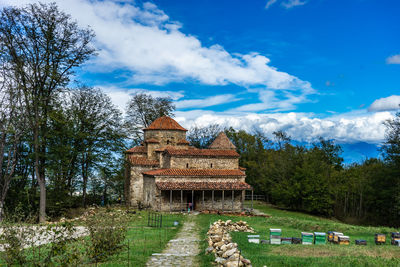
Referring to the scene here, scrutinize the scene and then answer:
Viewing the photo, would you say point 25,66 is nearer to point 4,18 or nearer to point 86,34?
point 4,18

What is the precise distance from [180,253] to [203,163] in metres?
19.8

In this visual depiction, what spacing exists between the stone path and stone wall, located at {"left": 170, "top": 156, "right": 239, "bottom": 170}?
1457 cm

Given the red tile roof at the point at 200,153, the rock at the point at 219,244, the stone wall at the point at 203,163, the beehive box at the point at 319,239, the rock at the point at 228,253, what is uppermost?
the red tile roof at the point at 200,153

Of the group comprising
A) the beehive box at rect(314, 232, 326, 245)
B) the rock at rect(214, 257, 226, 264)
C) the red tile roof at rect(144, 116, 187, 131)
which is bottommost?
the beehive box at rect(314, 232, 326, 245)

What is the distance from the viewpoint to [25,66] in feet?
76.5

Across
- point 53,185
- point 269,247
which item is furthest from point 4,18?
point 269,247

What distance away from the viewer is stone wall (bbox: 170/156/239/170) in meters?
30.8

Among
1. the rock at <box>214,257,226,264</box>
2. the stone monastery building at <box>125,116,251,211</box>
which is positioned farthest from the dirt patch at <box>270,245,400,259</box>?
the stone monastery building at <box>125,116,251,211</box>

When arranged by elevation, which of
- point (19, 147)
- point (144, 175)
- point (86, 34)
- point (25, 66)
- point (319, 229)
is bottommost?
point (319, 229)

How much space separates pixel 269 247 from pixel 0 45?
22.0 m

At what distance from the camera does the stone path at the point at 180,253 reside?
391 inches

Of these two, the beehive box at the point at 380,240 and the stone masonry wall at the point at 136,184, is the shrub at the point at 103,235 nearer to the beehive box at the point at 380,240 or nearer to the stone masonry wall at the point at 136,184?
the beehive box at the point at 380,240

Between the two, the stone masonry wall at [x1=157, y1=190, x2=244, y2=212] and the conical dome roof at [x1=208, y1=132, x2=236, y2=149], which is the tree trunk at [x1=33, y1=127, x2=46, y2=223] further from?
the conical dome roof at [x1=208, y1=132, x2=236, y2=149]

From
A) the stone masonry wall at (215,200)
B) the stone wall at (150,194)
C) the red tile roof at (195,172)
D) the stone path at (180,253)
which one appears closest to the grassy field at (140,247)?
the stone path at (180,253)
